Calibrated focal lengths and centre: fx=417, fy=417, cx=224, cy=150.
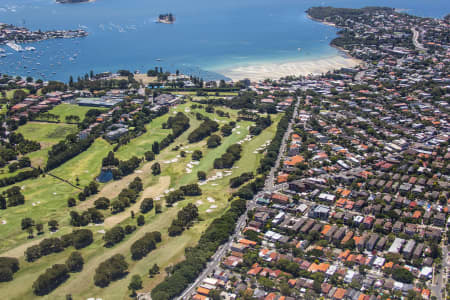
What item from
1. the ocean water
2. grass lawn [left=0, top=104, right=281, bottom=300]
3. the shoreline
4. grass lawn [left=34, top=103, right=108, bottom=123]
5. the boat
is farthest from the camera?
the boat

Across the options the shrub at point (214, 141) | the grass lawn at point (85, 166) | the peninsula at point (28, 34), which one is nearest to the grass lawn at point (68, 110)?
the grass lawn at point (85, 166)

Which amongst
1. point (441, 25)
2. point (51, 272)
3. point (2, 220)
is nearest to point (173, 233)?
point (51, 272)

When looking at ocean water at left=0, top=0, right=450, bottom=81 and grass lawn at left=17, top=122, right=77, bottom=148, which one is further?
ocean water at left=0, top=0, right=450, bottom=81

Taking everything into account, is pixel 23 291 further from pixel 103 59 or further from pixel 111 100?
pixel 103 59

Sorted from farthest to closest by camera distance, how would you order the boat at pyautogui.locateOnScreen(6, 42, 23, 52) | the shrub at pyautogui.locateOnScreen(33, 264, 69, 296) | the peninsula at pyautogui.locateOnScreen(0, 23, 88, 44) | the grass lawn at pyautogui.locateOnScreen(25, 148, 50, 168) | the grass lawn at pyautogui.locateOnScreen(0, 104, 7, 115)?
1. the peninsula at pyautogui.locateOnScreen(0, 23, 88, 44)
2. the boat at pyautogui.locateOnScreen(6, 42, 23, 52)
3. the grass lawn at pyautogui.locateOnScreen(0, 104, 7, 115)
4. the grass lawn at pyautogui.locateOnScreen(25, 148, 50, 168)
5. the shrub at pyautogui.locateOnScreen(33, 264, 69, 296)

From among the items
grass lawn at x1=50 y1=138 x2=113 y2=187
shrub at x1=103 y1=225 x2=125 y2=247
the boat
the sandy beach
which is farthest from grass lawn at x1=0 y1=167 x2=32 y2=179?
the boat

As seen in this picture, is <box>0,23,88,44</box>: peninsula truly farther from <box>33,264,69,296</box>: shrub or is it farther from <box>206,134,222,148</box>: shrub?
<box>33,264,69,296</box>: shrub
